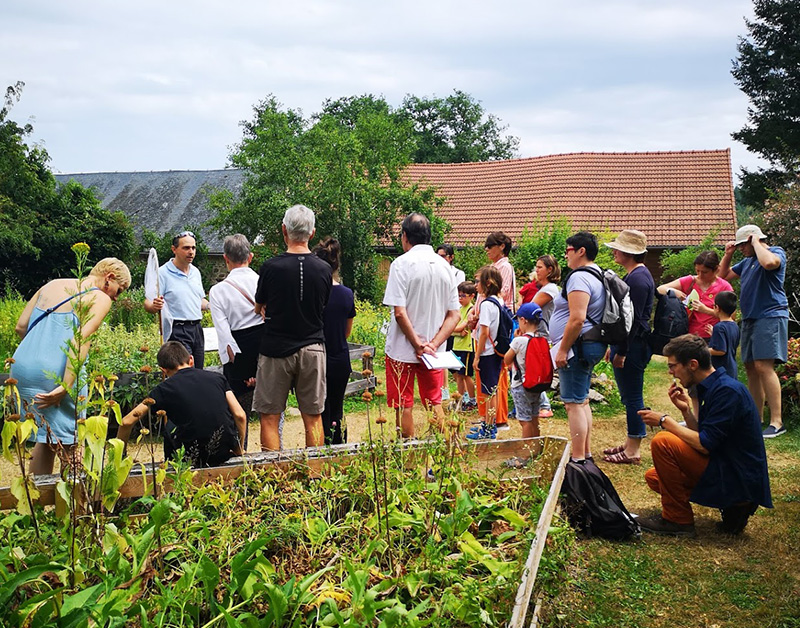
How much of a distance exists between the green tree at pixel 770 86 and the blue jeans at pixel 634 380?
2781 centimetres

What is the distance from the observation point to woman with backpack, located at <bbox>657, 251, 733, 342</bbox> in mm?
7117

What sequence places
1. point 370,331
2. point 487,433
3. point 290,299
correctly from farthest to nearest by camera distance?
point 370,331, point 290,299, point 487,433

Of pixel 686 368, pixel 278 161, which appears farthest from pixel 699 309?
pixel 278 161

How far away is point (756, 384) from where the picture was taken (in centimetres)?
724

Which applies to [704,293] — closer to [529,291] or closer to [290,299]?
[529,291]

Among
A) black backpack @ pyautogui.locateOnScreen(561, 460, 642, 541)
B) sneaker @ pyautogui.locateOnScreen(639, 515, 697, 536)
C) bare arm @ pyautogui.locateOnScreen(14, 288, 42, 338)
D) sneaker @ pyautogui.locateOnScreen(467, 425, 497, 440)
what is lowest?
sneaker @ pyautogui.locateOnScreen(639, 515, 697, 536)

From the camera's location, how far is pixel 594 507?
445 centimetres

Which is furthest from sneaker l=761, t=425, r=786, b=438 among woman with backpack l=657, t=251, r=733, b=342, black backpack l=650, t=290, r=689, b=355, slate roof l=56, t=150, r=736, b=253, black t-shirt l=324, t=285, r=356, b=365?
slate roof l=56, t=150, r=736, b=253

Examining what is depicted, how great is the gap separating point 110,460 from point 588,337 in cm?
367

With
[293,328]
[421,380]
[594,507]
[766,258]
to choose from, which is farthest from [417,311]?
[766,258]

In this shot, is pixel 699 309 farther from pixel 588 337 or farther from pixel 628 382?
pixel 588 337

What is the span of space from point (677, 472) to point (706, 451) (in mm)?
230

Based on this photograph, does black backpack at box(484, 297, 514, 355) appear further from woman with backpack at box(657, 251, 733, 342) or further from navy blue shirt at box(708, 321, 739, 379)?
navy blue shirt at box(708, 321, 739, 379)

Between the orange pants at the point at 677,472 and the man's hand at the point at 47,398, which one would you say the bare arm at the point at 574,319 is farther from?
the man's hand at the point at 47,398
